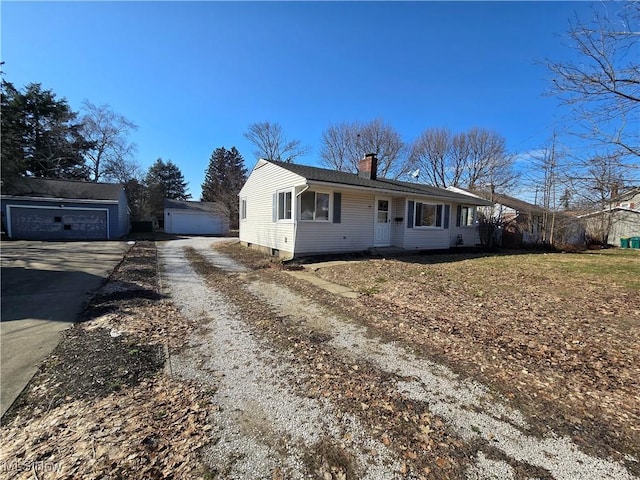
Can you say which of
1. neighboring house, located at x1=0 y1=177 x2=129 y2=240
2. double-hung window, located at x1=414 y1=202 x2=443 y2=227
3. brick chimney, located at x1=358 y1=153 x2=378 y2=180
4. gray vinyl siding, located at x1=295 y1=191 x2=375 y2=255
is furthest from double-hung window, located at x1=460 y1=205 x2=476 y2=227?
neighboring house, located at x1=0 y1=177 x2=129 y2=240

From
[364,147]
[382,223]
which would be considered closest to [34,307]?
[382,223]

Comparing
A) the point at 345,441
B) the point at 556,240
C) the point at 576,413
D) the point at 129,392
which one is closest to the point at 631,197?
→ the point at 576,413

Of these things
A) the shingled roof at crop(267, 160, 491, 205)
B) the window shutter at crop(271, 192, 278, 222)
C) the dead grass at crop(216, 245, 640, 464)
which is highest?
the shingled roof at crop(267, 160, 491, 205)

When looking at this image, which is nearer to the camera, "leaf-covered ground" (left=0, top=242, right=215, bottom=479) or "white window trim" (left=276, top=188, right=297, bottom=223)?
"leaf-covered ground" (left=0, top=242, right=215, bottom=479)

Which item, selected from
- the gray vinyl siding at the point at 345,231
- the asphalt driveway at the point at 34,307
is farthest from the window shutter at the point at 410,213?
the asphalt driveway at the point at 34,307

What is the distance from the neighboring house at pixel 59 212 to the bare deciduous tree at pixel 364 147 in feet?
67.1

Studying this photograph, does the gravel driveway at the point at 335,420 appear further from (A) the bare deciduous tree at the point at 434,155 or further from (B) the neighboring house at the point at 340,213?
(A) the bare deciduous tree at the point at 434,155

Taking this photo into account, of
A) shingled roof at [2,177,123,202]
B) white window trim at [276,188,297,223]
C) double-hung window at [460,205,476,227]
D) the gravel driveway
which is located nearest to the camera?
the gravel driveway

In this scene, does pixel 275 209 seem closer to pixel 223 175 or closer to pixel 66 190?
pixel 66 190

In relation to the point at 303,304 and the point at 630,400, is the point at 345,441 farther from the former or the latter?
the point at 303,304

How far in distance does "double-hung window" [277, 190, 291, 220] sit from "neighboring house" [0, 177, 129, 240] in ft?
57.1

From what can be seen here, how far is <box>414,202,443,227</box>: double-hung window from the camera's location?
526 inches

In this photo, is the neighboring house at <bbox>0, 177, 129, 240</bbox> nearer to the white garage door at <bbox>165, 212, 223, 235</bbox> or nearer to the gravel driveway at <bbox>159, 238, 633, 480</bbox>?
the white garage door at <bbox>165, 212, 223, 235</bbox>

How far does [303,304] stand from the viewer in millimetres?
5664
